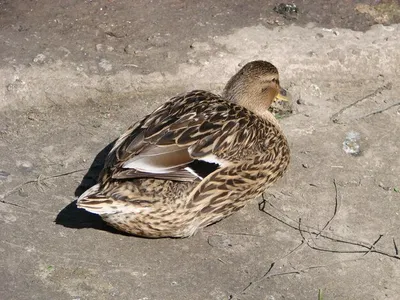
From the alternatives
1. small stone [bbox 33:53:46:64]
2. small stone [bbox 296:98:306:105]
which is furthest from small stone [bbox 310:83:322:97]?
small stone [bbox 33:53:46:64]

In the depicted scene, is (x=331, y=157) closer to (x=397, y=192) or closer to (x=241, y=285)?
(x=397, y=192)

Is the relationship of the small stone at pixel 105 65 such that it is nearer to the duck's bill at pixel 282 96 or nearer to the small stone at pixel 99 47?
the small stone at pixel 99 47

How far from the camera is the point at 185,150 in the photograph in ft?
19.3

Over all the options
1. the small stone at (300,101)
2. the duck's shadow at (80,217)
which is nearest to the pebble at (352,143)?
the small stone at (300,101)

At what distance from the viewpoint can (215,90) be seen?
752 cm

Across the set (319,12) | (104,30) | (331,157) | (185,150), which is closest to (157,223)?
(185,150)

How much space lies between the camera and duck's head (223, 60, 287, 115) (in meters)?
6.84

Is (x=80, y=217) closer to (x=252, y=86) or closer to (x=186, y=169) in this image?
(x=186, y=169)

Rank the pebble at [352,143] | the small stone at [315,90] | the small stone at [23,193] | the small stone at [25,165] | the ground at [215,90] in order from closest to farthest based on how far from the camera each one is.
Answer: the ground at [215,90] → the small stone at [23,193] → the small stone at [25,165] → the pebble at [352,143] → the small stone at [315,90]

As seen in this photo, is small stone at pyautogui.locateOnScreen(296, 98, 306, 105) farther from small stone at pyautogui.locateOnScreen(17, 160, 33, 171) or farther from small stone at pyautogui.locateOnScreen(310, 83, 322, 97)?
small stone at pyautogui.locateOnScreen(17, 160, 33, 171)

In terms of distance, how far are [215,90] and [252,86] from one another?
73cm

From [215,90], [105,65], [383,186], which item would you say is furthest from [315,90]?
[105,65]

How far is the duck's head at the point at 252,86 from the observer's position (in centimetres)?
684

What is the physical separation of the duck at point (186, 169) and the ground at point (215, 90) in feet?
0.58
